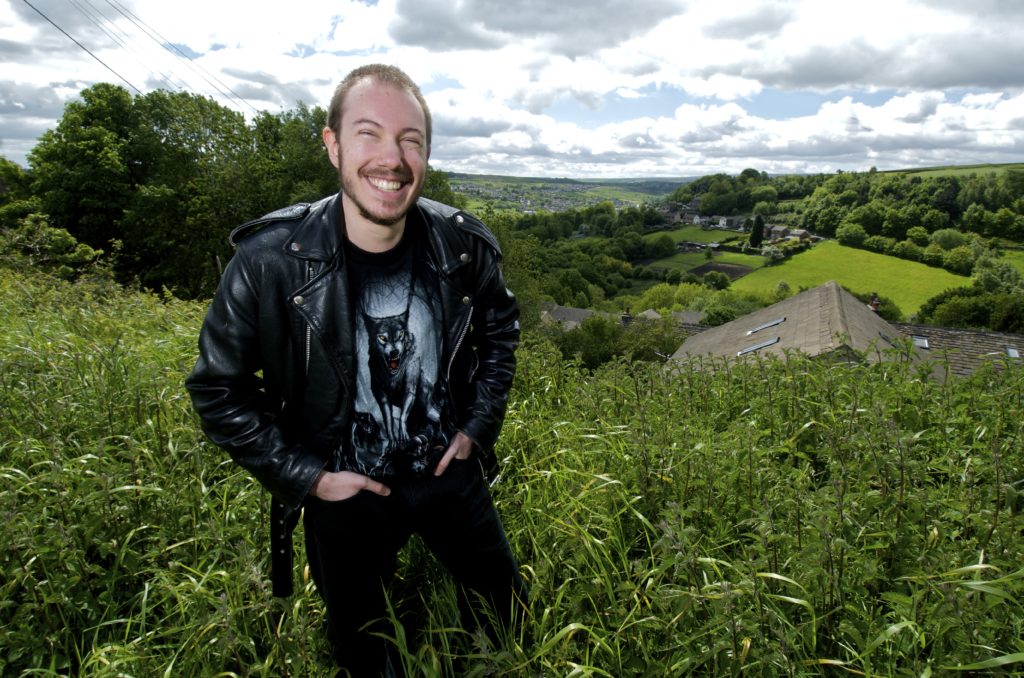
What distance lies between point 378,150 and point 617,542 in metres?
1.94

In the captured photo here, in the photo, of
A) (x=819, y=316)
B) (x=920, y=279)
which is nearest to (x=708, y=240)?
(x=920, y=279)

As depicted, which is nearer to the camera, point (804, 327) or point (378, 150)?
point (378, 150)

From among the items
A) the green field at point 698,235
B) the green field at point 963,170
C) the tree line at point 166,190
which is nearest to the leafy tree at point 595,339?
the tree line at point 166,190

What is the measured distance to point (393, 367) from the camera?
207cm

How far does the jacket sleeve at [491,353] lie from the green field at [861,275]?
264ft

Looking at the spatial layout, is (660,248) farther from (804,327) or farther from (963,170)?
(804,327)

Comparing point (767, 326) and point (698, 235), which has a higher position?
point (767, 326)

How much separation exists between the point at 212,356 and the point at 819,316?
2195 centimetres

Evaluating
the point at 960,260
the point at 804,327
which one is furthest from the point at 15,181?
the point at 960,260

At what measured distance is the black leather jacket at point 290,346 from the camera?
1867 mm

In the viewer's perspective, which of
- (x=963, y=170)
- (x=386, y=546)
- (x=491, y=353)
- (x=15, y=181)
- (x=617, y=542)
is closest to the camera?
(x=386, y=546)

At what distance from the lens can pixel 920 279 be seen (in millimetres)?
79438

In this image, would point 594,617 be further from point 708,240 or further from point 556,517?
point 708,240

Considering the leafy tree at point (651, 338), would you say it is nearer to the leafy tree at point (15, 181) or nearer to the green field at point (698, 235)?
the leafy tree at point (15, 181)
